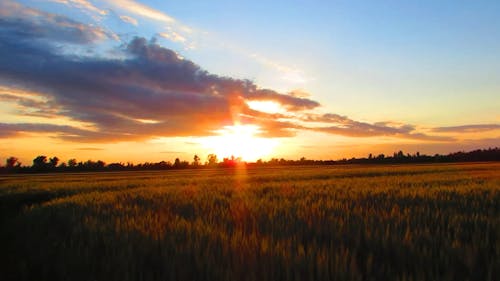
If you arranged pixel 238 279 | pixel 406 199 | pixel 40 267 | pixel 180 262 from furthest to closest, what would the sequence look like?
1. pixel 406 199
2. pixel 40 267
3. pixel 180 262
4. pixel 238 279

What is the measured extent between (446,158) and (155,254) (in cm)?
8831

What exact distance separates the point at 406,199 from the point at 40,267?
5.89 metres

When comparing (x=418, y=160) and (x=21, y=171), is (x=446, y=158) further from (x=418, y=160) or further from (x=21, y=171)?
(x=21, y=171)

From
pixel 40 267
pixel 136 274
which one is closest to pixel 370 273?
pixel 136 274

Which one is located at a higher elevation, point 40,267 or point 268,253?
point 268,253

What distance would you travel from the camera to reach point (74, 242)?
439cm

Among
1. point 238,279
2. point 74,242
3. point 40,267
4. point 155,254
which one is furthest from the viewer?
point 74,242

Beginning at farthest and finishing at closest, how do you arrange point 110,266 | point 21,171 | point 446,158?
point 446,158 → point 21,171 → point 110,266

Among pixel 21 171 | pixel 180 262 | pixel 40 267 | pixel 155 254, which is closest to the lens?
pixel 180 262

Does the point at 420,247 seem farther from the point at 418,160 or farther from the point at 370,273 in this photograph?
the point at 418,160

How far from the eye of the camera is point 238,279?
2514 millimetres

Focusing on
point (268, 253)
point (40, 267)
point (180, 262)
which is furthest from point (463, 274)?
point (40, 267)

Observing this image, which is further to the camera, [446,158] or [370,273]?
[446,158]

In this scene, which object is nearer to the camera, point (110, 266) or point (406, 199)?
point (110, 266)
